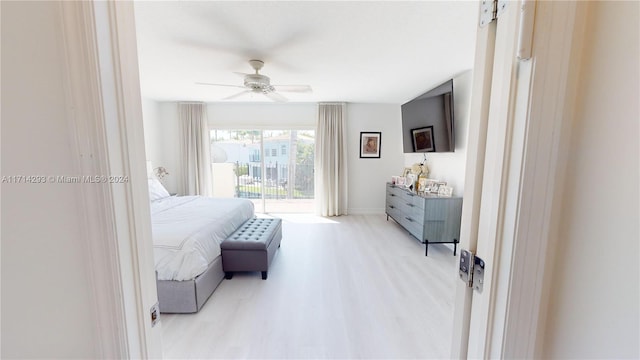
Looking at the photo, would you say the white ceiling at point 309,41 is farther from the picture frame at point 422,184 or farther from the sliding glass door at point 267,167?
the sliding glass door at point 267,167

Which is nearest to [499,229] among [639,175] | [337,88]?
[639,175]

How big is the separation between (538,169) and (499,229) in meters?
0.16

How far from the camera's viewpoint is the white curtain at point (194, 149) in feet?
16.1

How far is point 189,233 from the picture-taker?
2.16 meters

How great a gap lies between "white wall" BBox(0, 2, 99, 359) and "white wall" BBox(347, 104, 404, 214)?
470 centimetres

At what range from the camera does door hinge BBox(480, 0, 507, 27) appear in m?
0.57

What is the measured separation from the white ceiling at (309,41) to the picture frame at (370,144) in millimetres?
1524

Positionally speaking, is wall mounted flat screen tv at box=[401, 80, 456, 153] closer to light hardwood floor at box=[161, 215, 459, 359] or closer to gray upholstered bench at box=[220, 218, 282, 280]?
light hardwood floor at box=[161, 215, 459, 359]

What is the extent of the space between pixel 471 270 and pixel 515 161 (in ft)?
1.05

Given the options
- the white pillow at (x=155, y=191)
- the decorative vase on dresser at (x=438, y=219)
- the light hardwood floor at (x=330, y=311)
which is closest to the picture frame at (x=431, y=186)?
the decorative vase on dresser at (x=438, y=219)

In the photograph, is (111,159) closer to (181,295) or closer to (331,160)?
(181,295)

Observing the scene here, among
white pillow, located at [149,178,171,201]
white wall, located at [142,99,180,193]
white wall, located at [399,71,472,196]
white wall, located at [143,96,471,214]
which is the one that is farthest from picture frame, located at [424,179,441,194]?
white wall, located at [142,99,180,193]

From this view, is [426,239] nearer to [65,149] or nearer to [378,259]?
[378,259]

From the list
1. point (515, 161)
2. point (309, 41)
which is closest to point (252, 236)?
point (309, 41)
